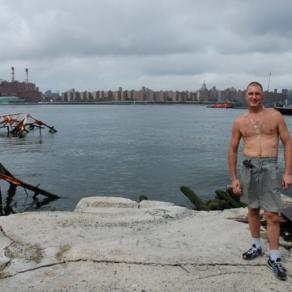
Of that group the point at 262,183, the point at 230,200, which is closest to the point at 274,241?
the point at 262,183

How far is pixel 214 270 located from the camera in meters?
6.21

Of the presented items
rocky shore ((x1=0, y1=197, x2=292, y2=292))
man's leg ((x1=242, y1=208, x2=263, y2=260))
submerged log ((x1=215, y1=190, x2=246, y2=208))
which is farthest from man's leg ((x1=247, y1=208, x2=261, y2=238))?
submerged log ((x1=215, y1=190, x2=246, y2=208))

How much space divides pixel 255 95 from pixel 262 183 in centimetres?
107

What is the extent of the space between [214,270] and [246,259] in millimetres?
511

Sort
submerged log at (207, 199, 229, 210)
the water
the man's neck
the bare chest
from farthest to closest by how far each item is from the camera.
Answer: the water
submerged log at (207, 199, 229, 210)
the man's neck
the bare chest

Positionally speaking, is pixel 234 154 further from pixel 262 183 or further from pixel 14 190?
pixel 14 190

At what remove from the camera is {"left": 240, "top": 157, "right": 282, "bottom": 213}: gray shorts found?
19.6 feet

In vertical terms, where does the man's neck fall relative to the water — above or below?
above

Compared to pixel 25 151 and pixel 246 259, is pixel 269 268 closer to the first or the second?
pixel 246 259

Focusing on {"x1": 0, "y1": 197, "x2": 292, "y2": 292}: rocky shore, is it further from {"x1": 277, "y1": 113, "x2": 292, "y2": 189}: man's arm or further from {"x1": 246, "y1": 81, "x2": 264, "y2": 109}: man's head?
{"x1": 246, "y1": 81, "x2": 264, "y2": 109}: man's head

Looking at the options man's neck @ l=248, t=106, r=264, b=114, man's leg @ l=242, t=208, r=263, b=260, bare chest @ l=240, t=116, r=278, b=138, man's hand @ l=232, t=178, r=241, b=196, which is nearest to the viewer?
bare chest @ l=240, t=116, r=278, b=138

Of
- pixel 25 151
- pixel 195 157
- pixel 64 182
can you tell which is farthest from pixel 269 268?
pixel 25 151

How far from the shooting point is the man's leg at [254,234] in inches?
250

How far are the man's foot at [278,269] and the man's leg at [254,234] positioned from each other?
33cm
